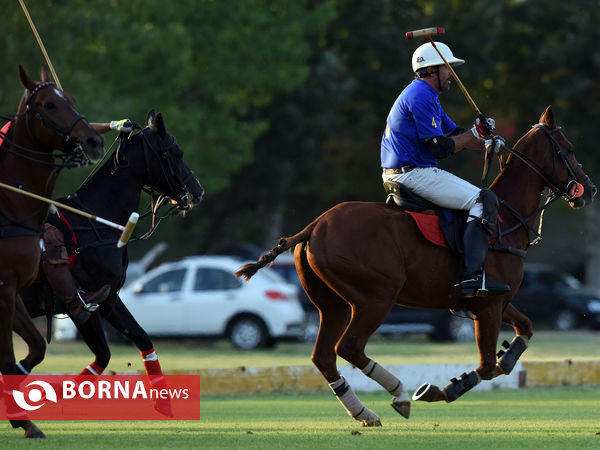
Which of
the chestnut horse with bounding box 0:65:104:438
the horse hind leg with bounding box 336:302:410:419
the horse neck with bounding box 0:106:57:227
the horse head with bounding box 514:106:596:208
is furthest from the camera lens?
the horse head with bounding box 514:106:596:208

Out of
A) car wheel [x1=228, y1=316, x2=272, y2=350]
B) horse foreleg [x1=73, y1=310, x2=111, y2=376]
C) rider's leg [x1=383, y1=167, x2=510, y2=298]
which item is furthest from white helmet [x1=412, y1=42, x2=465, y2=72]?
car wheel [x1=228, y1=316, x2=272, y2=350]

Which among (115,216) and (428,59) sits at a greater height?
(428,59)

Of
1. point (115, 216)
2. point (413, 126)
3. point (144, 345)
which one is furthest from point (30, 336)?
point (413, 126)

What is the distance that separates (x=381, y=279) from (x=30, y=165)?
2.91m

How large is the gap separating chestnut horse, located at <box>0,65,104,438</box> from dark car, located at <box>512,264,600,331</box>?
23092 millimetres

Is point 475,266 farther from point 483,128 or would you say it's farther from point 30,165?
point 30,165

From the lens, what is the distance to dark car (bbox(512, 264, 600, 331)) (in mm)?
31453

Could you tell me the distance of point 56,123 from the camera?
30.7 ft

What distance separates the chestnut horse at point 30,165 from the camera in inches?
364

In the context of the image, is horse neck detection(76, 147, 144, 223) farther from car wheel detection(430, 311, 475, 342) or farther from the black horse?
car wheel detection(430, 311, 475, 342)

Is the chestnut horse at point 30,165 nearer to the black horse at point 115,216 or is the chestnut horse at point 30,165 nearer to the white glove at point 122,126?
the white glove at point 122,126

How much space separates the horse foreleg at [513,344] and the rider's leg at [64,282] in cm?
337

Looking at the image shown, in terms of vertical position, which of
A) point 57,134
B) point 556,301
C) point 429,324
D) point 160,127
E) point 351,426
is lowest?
point 556,301

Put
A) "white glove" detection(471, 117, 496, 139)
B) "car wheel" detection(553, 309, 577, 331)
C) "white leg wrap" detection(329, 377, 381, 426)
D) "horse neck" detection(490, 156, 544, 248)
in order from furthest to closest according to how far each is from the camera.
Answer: "car wheel" detection(553, 309, 577, 331)
"horse neck" detection(490, 156, 544, 248)
"white glove" detection(471, 117, 496, 139)
"white leg wrap" detection(329, 377, 381, 426)
